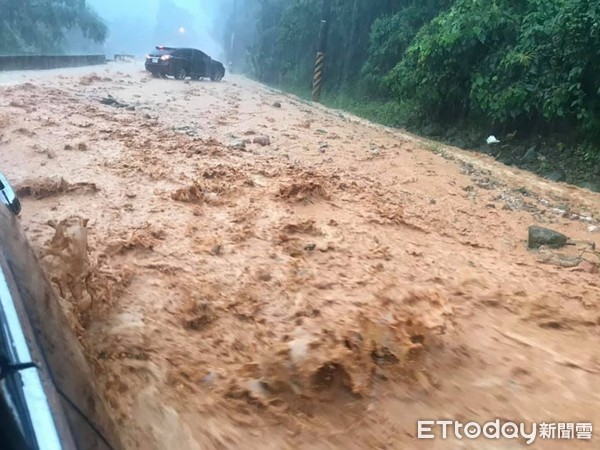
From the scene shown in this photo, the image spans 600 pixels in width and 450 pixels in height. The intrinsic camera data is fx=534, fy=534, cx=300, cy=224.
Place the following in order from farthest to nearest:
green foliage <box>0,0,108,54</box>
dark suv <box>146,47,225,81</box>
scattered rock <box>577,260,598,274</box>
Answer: green foliage <box>0,0,108,54</box>, dark suv <box>146,47,225,81</box>, scattered rock <box>577,260,598,274</box>

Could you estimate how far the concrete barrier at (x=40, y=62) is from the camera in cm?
1745

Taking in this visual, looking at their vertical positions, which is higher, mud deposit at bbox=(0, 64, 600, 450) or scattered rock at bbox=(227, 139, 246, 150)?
mud deposit at bbox=(0, 64, 600, 450)

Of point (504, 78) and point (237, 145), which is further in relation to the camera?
point (504, 78)

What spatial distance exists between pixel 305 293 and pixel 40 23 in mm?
32923

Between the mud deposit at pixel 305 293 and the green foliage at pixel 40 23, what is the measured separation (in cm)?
2467

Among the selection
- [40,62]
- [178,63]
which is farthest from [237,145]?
[40,62]

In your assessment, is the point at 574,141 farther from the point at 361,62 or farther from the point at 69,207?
the point at 361,62

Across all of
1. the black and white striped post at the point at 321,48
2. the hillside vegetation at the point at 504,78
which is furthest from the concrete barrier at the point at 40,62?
the hillside vegetation at the point at 504,78

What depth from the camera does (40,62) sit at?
66.8 feet

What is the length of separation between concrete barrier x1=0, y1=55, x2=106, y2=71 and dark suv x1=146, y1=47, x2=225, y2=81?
3908 mm

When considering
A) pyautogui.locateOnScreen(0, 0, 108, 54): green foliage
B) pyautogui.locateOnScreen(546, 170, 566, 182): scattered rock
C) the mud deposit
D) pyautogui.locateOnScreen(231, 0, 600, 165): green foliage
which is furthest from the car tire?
pyautogui.locateOnScreen(546, 170, 566, 182): scattered rock

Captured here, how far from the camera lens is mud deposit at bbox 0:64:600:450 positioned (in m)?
2.38

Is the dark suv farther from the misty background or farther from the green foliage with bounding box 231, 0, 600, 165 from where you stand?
the misty background

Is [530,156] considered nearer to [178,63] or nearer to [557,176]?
[557,176]
